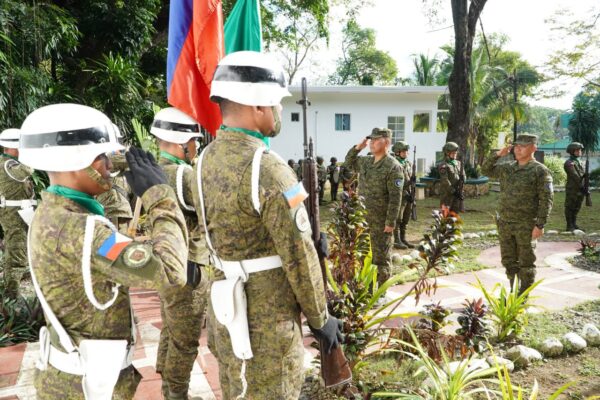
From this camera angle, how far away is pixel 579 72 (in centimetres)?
1894

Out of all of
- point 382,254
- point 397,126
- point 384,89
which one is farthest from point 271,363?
point 397,126

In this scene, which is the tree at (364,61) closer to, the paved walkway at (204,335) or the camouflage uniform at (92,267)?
the paved walkway at (204,335)

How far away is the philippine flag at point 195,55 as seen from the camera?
4180mm

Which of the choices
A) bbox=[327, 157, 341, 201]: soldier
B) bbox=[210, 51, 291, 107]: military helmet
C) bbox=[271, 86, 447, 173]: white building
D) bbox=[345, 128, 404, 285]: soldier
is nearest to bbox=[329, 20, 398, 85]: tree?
bbox=[271, 86, 447, 173]: white building

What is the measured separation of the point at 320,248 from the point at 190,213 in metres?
1.16

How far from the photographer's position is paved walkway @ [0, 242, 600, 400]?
3330mm

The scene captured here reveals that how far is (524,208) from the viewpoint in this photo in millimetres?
4898

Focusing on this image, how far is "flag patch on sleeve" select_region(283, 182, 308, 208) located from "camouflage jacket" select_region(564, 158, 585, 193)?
Answer: 395 inches

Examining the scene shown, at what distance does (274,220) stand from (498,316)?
3.29 m

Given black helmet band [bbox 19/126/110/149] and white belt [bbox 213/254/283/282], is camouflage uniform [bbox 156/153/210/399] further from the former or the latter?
black helmet band [bbox 19/126/110/149]

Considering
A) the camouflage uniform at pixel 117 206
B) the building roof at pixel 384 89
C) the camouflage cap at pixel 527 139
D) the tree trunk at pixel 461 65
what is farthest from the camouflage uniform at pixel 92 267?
the building roof at pixel 384 89

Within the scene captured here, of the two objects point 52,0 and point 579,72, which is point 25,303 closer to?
point 52,0

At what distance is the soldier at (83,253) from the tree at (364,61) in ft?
121

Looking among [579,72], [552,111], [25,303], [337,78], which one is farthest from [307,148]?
[552,111]
